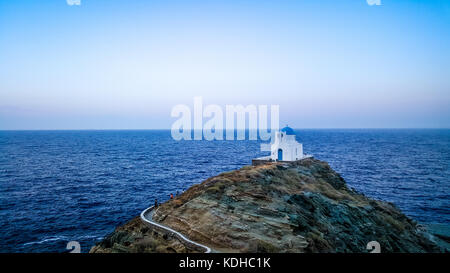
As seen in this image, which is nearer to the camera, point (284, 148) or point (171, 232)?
point (171, 232)

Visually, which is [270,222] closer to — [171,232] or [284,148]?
[171,232]

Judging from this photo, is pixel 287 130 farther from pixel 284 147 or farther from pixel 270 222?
pixel 270 222

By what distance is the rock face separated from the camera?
1877 centimetres

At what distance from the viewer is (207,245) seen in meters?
18.5

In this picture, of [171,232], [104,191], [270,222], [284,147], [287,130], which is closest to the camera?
A: [171,232]

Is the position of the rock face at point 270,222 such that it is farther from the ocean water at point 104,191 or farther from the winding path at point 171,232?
the ocean water at point 104,191

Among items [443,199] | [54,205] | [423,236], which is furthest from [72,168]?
[443,199]

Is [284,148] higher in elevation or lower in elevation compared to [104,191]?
higher

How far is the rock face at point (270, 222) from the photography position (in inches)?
739

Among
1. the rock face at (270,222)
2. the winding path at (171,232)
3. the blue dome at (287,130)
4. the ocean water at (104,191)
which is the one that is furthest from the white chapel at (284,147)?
the winding path at (171,232)

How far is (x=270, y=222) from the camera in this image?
20.6 metres

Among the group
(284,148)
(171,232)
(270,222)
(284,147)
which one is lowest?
(171,232)

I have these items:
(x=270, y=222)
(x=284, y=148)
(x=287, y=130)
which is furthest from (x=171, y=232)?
(x=287, y=130)

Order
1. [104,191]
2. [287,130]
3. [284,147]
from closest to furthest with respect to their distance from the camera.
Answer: [284,147] → [287,130] → [104,191]
